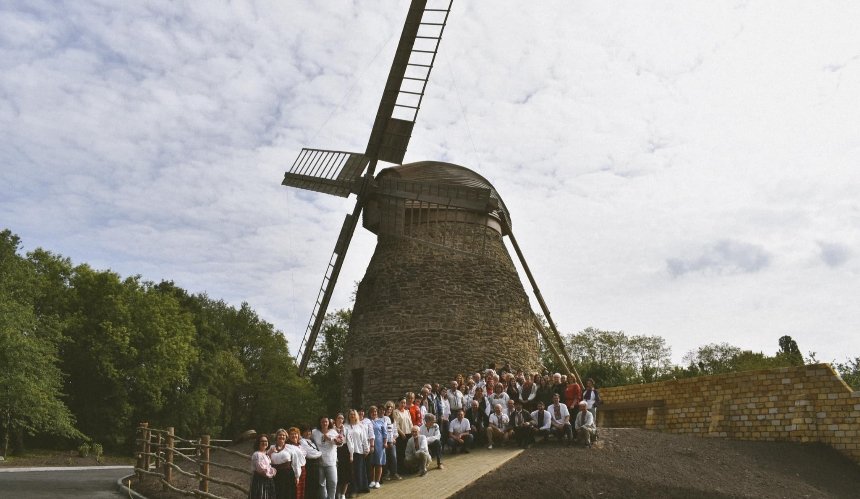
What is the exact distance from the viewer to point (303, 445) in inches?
390

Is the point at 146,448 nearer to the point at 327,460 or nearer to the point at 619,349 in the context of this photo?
the point at 327,460

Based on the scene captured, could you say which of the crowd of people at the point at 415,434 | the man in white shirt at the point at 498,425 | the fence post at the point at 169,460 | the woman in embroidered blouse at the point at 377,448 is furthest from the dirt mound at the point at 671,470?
the fence post at the point at 169,460

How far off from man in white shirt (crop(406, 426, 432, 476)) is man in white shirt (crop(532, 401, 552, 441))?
102 inches

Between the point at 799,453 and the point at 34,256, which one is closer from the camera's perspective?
the point at 799,453

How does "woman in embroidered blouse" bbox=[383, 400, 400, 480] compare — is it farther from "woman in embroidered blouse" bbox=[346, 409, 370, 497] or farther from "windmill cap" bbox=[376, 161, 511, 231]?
"windmill cap" bbox=[376, 161, 511, 231]

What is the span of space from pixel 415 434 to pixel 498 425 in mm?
2391

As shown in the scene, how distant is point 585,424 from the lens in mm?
13117

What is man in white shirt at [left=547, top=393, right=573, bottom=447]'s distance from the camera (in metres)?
13.4

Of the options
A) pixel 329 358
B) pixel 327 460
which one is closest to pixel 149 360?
pixel 329 358

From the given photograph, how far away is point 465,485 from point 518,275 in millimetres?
11287

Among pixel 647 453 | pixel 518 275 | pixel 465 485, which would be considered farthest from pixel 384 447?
pixel 518 275

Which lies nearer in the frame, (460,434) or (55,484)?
(460,434)

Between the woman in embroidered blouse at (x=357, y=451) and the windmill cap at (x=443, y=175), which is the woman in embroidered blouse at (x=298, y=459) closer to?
the woman in embroidered blouse at (x=357, y=451)

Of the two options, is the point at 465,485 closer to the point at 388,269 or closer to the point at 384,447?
the point at 384,447
